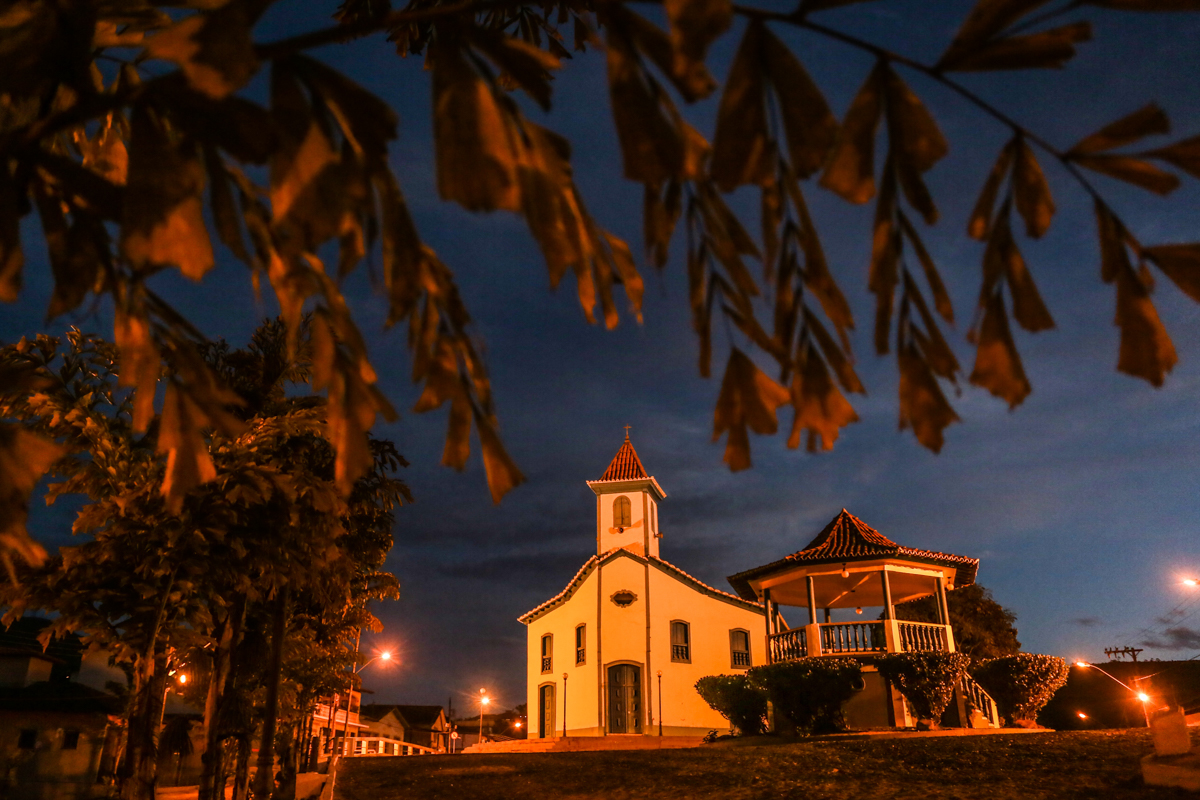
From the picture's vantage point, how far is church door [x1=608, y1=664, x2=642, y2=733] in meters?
29.0

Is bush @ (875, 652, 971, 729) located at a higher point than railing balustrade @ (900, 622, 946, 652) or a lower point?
lower

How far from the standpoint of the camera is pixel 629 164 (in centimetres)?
125

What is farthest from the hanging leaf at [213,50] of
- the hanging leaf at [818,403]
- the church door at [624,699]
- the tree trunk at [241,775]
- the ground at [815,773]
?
the church door at [624,699]

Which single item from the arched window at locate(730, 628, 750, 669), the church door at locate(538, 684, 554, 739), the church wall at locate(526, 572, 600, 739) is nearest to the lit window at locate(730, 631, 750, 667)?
the arched window at locate(730, 628, 750, 669)

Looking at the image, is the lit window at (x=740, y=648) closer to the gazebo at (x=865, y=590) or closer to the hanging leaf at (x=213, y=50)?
the gazebo at (x=865, y=590)

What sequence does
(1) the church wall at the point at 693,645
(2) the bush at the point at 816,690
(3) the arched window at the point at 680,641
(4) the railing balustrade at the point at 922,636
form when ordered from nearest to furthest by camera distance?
1. (2) the bush at the point at 816,690
2. (4) the railing balustrade at the point at 922,636
3. (1) the church wall at the point at 693,645
4. (3) the arched window at the point at 680,641

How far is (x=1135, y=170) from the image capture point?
1.35 meters

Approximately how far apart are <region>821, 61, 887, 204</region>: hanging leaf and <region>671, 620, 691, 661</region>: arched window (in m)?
30.4

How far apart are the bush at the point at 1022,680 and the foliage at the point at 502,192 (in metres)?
17.1

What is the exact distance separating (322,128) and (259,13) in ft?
0.62

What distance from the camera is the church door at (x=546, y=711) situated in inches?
1218

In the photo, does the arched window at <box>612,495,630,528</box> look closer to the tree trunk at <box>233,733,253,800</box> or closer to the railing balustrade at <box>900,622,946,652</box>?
the railing balustrade at <box>900,622,946,652</box>

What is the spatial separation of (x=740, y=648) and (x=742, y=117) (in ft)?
103

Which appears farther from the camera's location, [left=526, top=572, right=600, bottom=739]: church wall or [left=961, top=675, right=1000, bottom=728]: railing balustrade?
[left=526, top=572, right=600, bottom=739]: church wall
